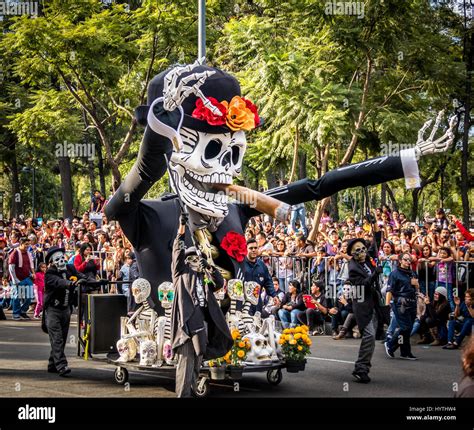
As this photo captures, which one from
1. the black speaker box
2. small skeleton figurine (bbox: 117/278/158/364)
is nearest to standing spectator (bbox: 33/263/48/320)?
the black speaker box

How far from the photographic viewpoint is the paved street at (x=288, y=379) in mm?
11086

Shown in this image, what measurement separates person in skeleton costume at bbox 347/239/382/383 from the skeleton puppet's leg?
9.78 feet

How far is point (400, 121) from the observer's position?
1866cm

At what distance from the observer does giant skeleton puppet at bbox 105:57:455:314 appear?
30.4ft

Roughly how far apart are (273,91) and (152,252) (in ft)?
30.5

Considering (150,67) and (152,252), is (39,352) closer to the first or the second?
(152,252)

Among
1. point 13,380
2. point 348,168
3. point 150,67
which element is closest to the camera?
point 348,168

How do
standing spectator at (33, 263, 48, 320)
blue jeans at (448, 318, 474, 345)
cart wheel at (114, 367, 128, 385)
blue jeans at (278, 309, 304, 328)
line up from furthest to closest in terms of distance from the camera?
standing spectator at (33, 263, 48, 320), blue jeans at (278, 309, 304, 328), blue jeans at (448, 318, 474, 345), cart wheel at (114, 367, 128, 385)

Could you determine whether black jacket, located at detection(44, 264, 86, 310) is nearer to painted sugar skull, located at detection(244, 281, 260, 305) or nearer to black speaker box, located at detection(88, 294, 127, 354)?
black speaker box, located at detection(88, 294, 127, 354)

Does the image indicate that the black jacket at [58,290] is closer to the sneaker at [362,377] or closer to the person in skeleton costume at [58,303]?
the person in skeleton costume at [58,303]

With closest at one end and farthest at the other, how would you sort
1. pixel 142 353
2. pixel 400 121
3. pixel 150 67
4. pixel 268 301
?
pixel 142 353 → pixel 268 301 → pixel 400 121 → pixel 150 67

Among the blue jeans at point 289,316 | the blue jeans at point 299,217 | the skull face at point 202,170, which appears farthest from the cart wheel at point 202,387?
the blue jeans at point 299,217

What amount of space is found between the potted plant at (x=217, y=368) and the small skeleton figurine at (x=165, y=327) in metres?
0.48

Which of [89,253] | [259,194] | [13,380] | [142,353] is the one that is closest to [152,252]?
[142,353]
